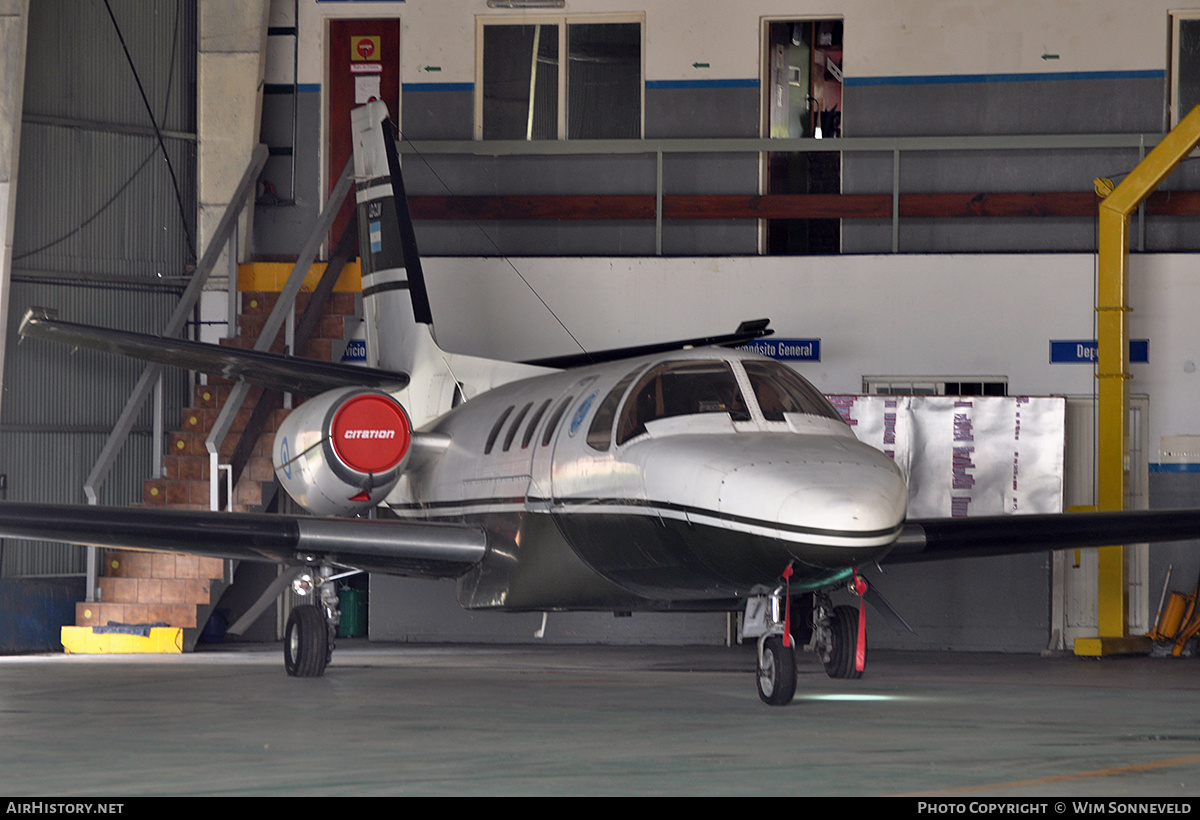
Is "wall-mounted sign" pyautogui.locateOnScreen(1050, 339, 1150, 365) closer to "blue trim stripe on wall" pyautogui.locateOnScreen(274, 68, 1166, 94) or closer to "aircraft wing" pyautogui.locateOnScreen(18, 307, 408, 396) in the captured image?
"blue trim stripe on wall" pyautogui.locateOnScreen(274, 68, 1166, 94)

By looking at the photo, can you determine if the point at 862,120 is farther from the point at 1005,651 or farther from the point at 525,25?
the point at 1005,651

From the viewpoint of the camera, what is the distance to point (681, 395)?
9898mm

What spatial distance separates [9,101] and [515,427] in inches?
265

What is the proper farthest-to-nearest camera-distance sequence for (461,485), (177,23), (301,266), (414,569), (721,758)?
(177,23)
(301,266)
(461,485)
(414,569)
(721,758)

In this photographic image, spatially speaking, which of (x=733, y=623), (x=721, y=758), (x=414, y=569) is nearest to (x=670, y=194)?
(x=733, y=623)

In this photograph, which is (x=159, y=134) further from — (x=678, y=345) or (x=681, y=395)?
(x=681, y=395)

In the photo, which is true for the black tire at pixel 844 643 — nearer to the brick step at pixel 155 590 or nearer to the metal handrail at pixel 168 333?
the brick step at pixel 155 590

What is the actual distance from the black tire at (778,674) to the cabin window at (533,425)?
2.91 meters

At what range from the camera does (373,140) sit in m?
15.9

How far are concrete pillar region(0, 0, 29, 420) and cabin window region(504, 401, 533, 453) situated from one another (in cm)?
596

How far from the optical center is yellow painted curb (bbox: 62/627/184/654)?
50.7 ft

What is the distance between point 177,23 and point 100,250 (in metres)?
3.00

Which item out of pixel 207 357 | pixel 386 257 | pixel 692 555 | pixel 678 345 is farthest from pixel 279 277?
pixel 692 555

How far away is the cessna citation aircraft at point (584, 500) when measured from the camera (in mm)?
8789
